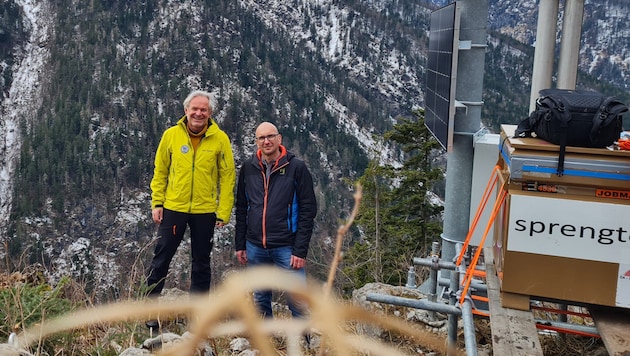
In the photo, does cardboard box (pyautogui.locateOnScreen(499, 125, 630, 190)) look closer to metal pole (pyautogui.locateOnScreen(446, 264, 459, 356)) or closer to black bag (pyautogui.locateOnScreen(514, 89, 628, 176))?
black bag (pyautogui.locateOnScreen(514, 89, 628, 176))

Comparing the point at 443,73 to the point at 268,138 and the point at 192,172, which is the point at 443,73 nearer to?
the point at 268,138

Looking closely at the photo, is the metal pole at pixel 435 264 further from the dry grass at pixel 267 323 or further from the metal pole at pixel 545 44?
the metal pole at pixel 545 44

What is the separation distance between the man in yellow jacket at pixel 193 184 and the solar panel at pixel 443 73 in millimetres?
2060

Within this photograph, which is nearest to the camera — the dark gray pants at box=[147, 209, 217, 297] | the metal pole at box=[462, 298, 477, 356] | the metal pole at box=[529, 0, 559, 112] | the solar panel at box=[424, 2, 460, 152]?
the metal pole at box=[462, 298, 477, 356]

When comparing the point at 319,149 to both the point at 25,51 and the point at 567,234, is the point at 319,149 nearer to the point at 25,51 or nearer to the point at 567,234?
the point at 25,51

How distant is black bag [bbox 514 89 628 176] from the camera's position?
2.71 meters

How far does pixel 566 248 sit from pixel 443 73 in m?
3.40

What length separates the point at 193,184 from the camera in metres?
4.43

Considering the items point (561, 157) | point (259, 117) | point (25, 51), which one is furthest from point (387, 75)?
point (561, 157)

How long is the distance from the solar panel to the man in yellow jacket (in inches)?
81.1

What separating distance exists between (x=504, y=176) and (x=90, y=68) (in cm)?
13179

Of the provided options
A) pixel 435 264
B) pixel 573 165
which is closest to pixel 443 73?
pixel 435 264

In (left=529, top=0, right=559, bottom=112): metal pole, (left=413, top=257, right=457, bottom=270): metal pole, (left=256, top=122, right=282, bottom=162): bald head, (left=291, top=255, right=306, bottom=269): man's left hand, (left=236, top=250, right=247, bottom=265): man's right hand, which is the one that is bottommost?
(left=236, top=250, right=247, bottom=265): man's right hand

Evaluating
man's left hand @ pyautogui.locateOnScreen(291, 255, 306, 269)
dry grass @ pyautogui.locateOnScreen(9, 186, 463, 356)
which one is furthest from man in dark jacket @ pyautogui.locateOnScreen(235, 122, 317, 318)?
dry grass @ pyautogui.locateOnScreen(9, 186, 463, 356)
